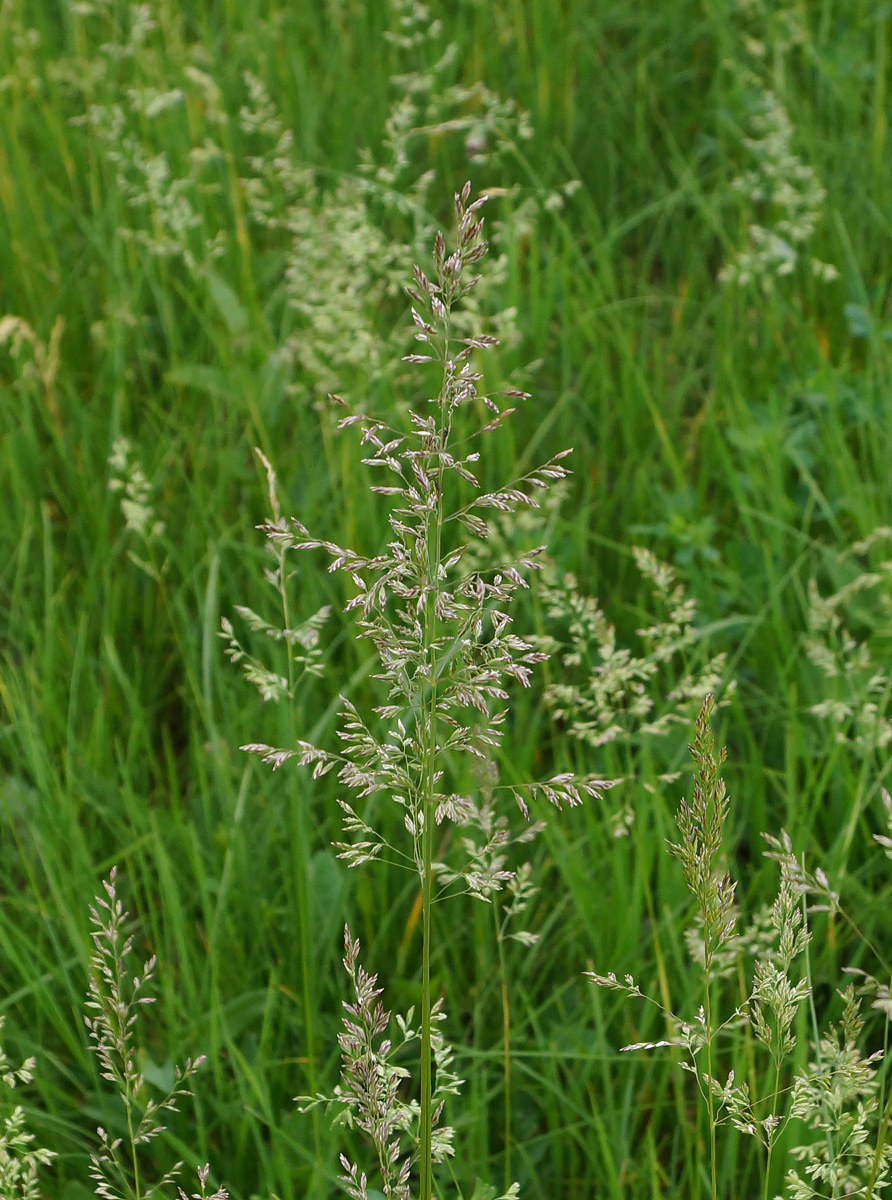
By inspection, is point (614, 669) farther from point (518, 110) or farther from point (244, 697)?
point (518, 110)

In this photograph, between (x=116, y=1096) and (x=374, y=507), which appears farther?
(x=374, y=507)

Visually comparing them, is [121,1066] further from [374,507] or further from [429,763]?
[374,507]

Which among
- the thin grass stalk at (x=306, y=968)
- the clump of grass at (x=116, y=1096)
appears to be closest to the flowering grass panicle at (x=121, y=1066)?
the clump of grass at (x=116, y=1096)

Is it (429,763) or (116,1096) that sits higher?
(429,763)

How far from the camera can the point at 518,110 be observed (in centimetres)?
369

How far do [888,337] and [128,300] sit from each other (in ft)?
5.96

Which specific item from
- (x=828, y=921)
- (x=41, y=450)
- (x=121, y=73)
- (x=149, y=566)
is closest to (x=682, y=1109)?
(x=828, y=921)

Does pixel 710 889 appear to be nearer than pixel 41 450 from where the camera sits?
Yes

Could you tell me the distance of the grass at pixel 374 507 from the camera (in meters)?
1.79

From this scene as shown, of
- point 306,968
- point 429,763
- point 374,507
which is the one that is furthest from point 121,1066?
point 374,507

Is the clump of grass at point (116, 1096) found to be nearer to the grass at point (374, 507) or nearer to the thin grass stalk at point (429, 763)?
the grass at point (374, 507)

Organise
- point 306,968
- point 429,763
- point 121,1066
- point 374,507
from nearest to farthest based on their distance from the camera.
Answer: point 429,763 < point 306,968 < point 121,1066 < point 374,507

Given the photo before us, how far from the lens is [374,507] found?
2.59m

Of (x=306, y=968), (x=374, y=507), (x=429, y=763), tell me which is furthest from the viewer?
(x=374, y=507)
